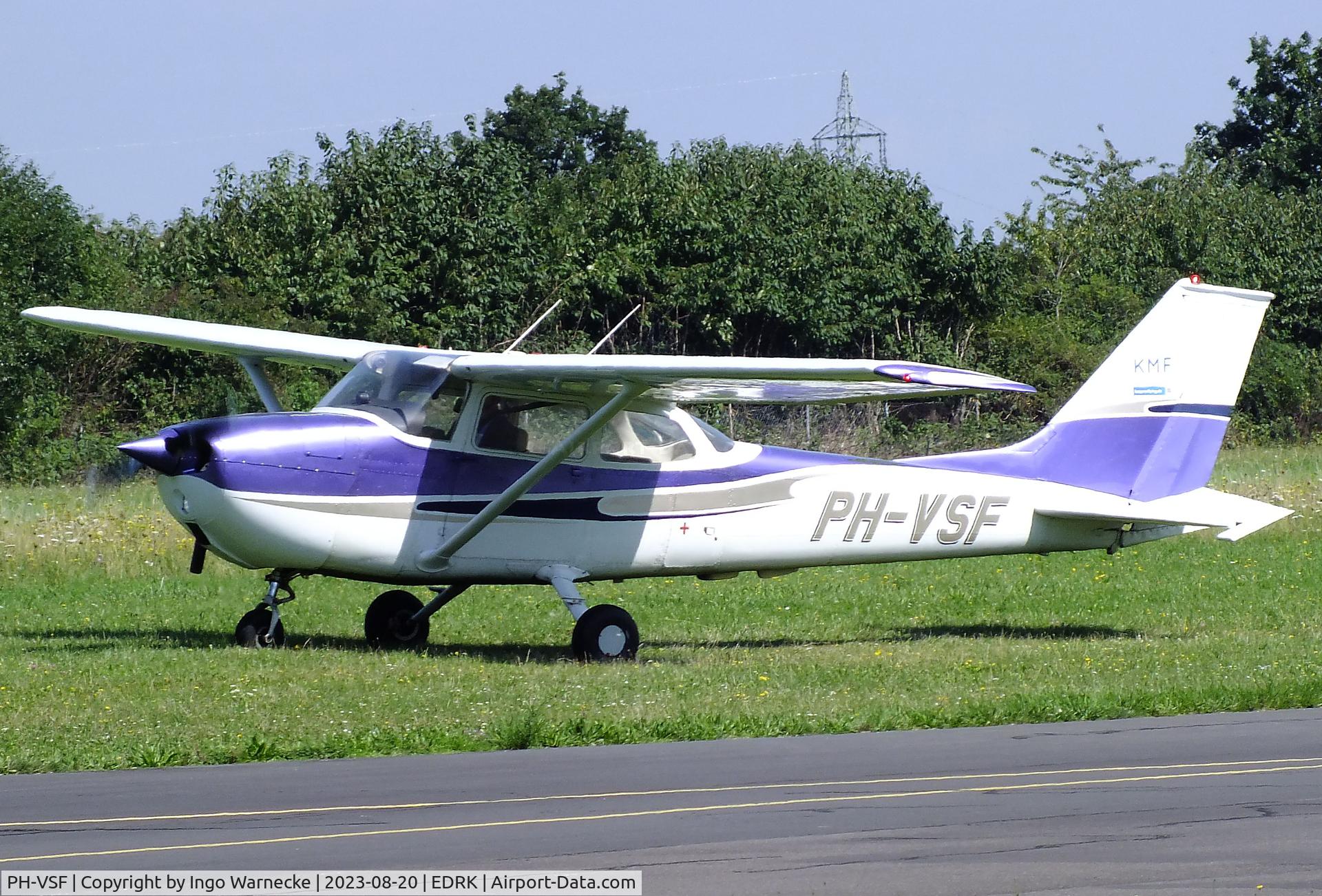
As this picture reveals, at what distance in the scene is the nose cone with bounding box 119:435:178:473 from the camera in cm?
1172

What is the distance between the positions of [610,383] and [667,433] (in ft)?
3.00

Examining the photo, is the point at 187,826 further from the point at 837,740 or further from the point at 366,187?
the point at 366,187

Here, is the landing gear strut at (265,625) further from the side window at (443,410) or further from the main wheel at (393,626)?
the side window at (443,410)

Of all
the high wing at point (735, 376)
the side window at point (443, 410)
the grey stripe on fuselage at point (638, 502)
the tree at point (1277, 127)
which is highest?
the tree at point (1277, 127)

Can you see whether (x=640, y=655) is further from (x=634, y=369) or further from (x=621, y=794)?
(x=621, y=794)

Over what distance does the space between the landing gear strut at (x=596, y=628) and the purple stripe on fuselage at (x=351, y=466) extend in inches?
29.2

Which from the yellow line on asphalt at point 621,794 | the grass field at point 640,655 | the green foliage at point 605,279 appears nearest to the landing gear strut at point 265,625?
the grass field at point 640,655

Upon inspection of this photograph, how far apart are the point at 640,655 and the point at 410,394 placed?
2846 millimetres

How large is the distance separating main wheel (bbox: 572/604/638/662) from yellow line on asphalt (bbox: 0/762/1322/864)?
5.42 meters

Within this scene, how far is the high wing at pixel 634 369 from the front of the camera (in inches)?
411

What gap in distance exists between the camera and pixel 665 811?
6.98 m

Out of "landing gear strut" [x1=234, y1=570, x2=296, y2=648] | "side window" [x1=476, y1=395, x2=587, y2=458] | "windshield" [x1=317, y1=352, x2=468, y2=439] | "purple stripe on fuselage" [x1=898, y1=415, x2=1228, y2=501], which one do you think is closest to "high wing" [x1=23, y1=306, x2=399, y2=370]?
"windshield" [x1=317, y1=352, x2=468, y2=439]

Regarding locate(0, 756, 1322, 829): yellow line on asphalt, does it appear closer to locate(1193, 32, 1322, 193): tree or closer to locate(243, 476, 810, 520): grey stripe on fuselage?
locate(243, 476, 810, 520): grey stripe on fuselage

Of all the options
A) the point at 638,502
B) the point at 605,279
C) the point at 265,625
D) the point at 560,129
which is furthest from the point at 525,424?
the point at 560,129
